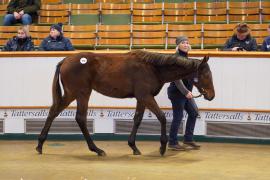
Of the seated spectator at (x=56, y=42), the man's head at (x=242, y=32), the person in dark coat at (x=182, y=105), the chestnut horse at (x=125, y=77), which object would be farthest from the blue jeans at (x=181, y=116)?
the seated spectator at (x=56, y=42)

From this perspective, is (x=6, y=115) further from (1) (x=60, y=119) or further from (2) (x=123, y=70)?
(2) (x=123, y=70)

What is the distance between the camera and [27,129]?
36.5 ft

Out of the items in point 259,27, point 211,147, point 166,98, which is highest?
point 259,27

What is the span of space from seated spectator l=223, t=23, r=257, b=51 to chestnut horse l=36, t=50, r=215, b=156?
1.92 meters

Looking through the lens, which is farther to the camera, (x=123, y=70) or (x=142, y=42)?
(x=142, y=42)

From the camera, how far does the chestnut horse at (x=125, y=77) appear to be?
9.48 metres

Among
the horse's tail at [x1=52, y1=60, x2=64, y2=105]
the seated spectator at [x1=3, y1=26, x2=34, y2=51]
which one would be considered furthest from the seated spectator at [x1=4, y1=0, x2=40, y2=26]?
the horse's tail at [x1=52, y1=60, x2=64, y2=105]

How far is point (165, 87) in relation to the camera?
10.7m

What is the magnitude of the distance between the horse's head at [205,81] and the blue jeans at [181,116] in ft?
1.51

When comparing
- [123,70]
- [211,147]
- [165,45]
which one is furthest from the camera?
[165,45]

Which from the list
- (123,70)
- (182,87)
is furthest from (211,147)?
(123,70)

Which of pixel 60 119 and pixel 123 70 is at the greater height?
pixel 123 70

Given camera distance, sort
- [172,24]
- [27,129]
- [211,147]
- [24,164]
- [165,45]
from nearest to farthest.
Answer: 1. [24,164]
2. [211,147]
3. [27,129]
4. [165,45]
5. [172,24]

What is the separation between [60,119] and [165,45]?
3429 mm
